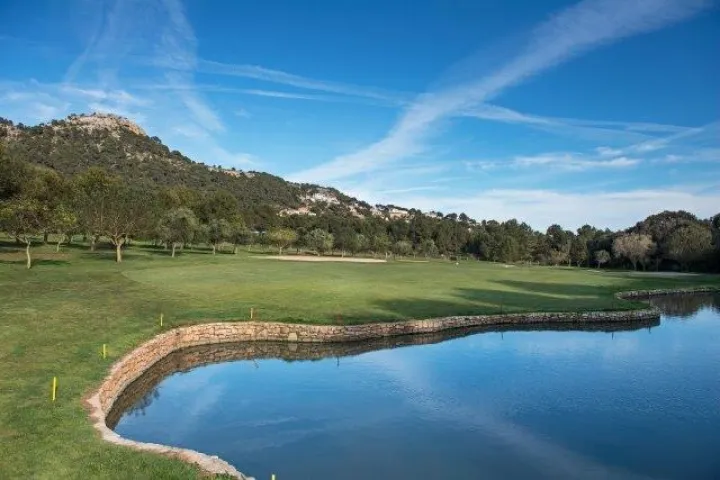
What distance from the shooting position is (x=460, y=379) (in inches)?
1056

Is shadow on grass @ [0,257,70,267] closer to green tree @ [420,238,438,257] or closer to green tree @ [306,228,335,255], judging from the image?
green tree @ [306,228,335,255]

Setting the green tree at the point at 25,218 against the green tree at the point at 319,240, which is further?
the green tree at the point at 319,240

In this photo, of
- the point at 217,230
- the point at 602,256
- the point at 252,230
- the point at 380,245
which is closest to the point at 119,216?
the point at 217,230

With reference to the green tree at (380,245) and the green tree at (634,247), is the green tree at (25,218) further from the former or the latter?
the green tree at (634,247)

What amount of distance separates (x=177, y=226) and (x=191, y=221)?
266 cm

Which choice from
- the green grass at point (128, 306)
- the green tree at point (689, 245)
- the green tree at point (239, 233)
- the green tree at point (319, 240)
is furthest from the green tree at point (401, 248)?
the green grass at point (128, 306)

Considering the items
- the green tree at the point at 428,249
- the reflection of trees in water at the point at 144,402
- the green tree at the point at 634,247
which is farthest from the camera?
the green tree at the point at 428,249

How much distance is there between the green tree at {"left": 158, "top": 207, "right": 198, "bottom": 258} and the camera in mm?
77562

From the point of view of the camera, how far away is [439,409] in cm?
2203

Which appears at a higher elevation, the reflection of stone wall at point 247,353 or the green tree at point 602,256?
the green tree at point 602,256

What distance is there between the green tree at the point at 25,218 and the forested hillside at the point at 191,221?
0.13 meters

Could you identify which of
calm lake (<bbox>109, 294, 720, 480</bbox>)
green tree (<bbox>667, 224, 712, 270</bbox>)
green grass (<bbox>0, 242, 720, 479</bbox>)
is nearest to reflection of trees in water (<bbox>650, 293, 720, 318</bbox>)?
green grass (<bbox>0, 242, 720, 479</bbox>)

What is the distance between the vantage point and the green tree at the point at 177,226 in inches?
3054

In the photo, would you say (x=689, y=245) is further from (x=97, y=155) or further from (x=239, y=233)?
(x=97, y=155)
